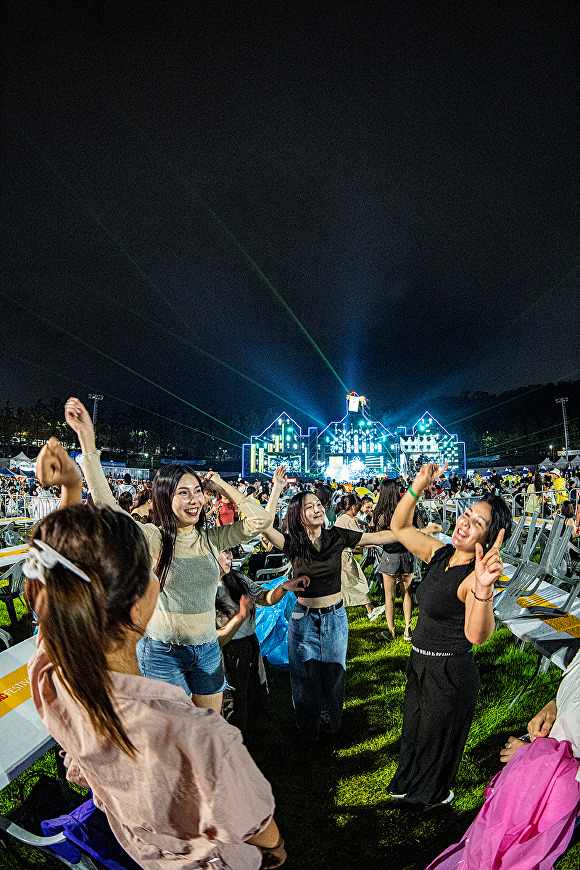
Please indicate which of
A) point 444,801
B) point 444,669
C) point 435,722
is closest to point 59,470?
point 444,669

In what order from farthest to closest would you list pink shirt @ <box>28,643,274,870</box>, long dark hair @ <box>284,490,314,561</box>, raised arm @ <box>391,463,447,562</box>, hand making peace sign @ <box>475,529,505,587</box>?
long dark hair @ <box>284,490,314,561</box>
raised arm @ <box>391,463,447,562</box>
hand making peace sign @ <box>475,529,505,587</box>
pink shirt @ <box>28,643,274,870</box>

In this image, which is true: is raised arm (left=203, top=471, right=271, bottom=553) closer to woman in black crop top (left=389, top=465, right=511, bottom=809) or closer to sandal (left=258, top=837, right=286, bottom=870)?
woman in black crop top (left=389, top=465, right=511, bottom=809)

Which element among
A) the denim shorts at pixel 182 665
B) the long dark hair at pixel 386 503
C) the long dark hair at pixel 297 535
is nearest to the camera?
the denim shorts at pixel 182 665

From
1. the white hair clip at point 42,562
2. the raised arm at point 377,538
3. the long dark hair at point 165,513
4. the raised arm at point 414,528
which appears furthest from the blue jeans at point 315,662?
the white hair clip at point 42,562

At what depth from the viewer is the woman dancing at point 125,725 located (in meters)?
1.04

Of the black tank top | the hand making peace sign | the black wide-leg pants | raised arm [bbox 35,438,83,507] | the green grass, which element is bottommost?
the green grass

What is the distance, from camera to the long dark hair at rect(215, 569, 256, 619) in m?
3.76

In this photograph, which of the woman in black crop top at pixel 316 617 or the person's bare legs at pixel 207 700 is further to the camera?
the woman in black crop top at pixel 316 617

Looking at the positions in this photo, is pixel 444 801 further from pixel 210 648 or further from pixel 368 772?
pixel 210 648

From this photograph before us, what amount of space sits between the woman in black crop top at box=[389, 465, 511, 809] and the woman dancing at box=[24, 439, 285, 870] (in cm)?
217

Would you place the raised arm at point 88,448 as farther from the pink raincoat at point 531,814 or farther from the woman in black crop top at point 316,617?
the pink raincoat at point 531,814

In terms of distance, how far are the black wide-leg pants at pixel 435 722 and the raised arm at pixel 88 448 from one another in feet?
7.39

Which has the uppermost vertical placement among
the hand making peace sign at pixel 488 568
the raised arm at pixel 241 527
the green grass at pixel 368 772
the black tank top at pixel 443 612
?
the raised arm at pixel 241 527

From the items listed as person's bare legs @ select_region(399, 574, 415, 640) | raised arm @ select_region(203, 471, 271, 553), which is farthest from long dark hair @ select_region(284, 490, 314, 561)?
person's bare legs @ select_region(399, 574, 415, 640)
